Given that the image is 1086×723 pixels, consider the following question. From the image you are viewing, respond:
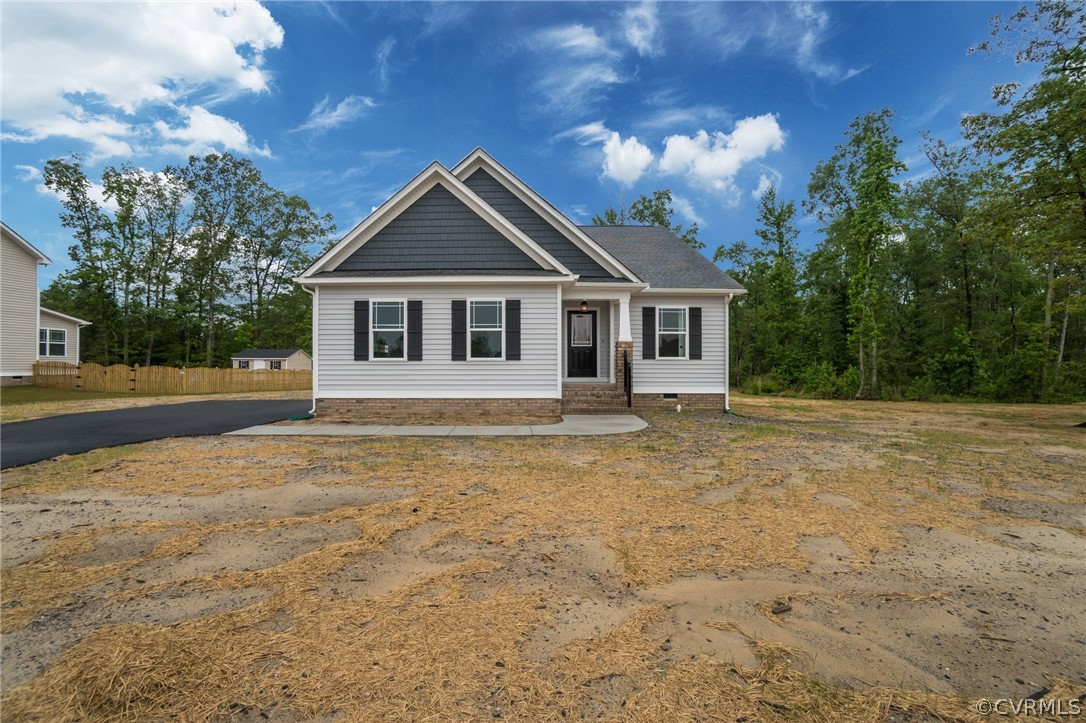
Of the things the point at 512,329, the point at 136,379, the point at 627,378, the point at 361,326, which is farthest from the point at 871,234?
the point at 136,379

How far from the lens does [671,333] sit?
1355cm

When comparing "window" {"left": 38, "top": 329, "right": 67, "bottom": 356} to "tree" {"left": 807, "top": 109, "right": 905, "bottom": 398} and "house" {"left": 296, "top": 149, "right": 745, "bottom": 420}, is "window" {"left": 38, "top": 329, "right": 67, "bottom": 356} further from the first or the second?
"tree" {"left": 807, "top": 109, "right": 905, "bottom": 398}

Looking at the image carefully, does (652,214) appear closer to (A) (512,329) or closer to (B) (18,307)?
(A) (512,329)

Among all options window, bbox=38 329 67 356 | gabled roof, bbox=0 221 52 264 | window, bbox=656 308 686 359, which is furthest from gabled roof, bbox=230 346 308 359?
window, bbox=656 308 686 359

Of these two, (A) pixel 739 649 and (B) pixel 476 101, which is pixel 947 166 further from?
(A) pixel 739 649

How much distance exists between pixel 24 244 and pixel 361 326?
23.7 metres

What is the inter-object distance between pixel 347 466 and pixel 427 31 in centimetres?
1537

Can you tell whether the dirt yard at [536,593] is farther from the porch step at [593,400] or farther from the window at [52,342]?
the window at [52,342]

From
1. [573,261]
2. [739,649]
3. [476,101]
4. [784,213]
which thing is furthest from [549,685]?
[784,213]

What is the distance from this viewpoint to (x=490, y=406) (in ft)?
36.6

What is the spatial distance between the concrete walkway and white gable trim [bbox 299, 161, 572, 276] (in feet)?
12.6

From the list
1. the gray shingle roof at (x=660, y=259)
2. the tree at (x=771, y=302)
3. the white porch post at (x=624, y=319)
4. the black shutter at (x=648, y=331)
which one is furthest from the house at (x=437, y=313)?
the tree at (x=771, y=302)

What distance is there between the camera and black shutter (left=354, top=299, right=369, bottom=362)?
11.0 m

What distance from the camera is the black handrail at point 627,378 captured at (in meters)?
12.3
